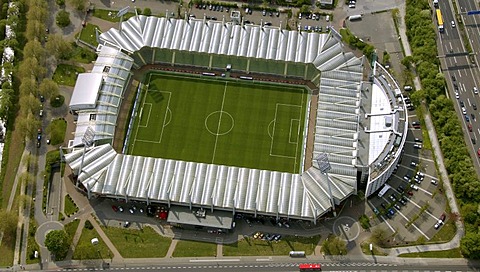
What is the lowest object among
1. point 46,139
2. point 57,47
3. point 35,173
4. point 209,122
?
point 35,173

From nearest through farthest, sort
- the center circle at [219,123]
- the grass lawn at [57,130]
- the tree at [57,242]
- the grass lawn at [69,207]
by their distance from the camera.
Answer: the tree at [57,242], the grass lawn at [69,207], the grass lawn at [57,130], the center circle at [219,123]

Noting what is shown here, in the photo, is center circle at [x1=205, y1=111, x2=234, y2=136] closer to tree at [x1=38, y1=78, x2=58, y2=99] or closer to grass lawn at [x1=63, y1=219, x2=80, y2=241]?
grass lawn at [x1=63, y1=219, x2=80, y2=241]

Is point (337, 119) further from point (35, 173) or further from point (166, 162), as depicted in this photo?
point (35, 173)

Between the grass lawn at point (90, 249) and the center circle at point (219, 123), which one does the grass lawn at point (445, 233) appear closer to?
the center circle at point (219, 123)

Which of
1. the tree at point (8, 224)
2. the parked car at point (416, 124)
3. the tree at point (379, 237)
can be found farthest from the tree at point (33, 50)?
the parked car at point (416, 124)

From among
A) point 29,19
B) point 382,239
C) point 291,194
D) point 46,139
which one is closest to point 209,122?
point 291,194

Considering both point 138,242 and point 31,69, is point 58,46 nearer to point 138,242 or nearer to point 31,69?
point 31,69

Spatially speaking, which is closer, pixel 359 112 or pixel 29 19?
pixel 359 112
